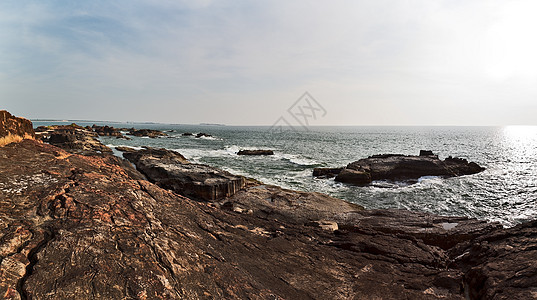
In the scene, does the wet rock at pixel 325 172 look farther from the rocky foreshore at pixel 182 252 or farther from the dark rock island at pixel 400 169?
the rocky foreshore at pixel 182 252

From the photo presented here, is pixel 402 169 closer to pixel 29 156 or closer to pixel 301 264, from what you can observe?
pixel 301 264

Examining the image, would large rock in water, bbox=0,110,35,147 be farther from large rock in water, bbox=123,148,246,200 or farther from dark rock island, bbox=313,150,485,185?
dark rock island, bbox=313,150,485,185

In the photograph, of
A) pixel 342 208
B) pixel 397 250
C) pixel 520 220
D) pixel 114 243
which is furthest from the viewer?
pixel 520 220

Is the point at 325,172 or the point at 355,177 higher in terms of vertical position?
the point at 355,177

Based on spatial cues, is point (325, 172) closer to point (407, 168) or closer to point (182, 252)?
point (407, 168)

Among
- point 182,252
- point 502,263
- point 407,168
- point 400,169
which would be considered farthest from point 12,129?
point 407,168

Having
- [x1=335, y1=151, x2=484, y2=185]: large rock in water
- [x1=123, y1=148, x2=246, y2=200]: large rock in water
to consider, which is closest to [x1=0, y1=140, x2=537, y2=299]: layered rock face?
[x1=123, y1=148, x2=246, y2=200]: large rock in water

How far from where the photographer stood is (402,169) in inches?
1308

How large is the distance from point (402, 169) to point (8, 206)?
37.4 metres

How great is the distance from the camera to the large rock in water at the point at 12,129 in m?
8.57

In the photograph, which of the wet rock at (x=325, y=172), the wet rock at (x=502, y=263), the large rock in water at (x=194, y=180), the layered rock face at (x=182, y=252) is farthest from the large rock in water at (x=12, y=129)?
the wet rock at (x=325, y=172)

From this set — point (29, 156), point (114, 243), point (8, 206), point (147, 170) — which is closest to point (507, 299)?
point (114, 243)

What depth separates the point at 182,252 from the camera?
6.08 meters

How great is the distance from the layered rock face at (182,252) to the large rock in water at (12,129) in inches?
16.8
